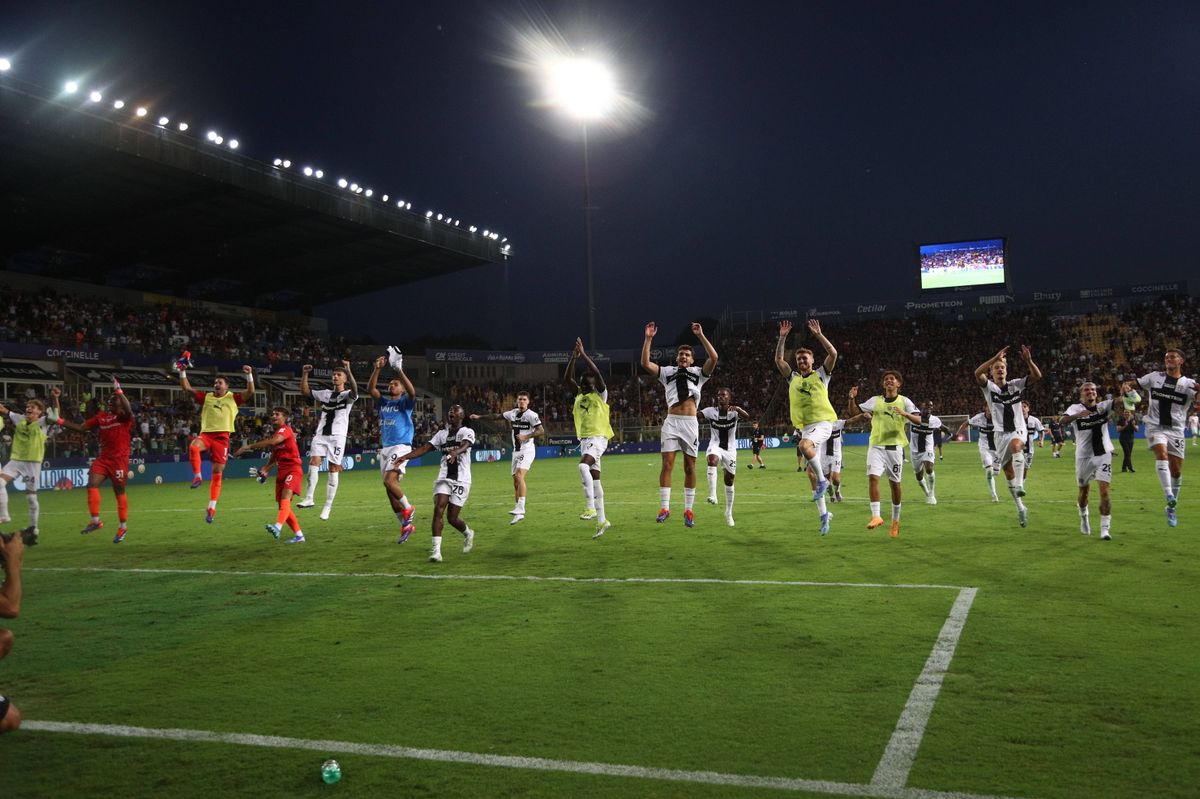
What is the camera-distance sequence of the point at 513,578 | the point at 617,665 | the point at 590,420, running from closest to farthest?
the point at 617,665, the point at 513,578, the point at 590,420

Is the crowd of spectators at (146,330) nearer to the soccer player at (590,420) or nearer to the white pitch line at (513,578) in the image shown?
the white pitch line at (513,578)

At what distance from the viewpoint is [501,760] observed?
4199 mm

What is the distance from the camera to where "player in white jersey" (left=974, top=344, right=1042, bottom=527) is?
12.6 meters

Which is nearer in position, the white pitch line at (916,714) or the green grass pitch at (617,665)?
the white pitch line at (916,714)

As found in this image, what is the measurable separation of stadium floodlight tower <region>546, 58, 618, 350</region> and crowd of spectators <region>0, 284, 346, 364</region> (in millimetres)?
26308

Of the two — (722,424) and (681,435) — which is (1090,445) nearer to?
(681,435)

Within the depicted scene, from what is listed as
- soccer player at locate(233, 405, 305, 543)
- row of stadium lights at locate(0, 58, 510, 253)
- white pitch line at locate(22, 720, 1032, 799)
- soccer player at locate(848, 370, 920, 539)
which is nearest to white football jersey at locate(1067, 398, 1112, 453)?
soccer player at locate(848, 370, 920, 539)

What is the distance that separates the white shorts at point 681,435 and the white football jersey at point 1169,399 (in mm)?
6665

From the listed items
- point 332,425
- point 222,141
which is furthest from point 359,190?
point 332,425

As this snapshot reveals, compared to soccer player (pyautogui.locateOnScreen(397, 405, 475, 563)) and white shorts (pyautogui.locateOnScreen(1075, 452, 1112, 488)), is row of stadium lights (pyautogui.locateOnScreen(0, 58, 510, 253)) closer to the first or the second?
soccer player (pyautogui.locateOnScreen(397, 405, 475, 563))

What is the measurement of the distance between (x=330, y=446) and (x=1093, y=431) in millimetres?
12798

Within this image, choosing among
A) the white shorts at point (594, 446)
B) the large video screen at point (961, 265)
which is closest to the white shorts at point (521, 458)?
the white shorts at point (594, 446)

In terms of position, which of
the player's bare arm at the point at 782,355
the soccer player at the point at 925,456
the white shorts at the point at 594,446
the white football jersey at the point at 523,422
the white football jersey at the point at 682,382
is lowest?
the soccer player at the point at 925,456

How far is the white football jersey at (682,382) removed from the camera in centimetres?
1330
